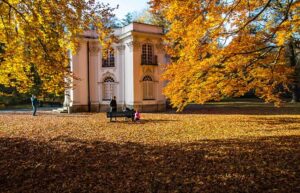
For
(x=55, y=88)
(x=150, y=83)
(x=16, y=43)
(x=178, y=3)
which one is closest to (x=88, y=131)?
(x=55, y=88)

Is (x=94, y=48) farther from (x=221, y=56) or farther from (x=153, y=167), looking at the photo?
(x=153, y=167)

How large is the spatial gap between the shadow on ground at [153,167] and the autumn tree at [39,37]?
7.41ft

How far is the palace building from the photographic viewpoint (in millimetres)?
26000

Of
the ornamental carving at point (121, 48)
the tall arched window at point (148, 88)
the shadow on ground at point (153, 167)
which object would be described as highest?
the ornamental carving at point (121, 48)

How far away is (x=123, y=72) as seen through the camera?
27.0 meters

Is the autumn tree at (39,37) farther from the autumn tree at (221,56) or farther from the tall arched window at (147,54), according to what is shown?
the tall arched window at (147,54)

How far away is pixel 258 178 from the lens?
235 inches

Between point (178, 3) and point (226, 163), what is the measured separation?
4.74m

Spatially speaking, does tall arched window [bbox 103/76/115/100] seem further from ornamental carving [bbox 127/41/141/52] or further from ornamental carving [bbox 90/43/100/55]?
ornamental carving [bbox 127/41/141/52]

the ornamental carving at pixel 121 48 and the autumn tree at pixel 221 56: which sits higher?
the ornamental carving at pixel 121 48

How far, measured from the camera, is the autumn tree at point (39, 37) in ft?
27.7

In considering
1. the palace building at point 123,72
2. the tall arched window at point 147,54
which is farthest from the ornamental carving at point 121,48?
the tall arched window at point 147,54

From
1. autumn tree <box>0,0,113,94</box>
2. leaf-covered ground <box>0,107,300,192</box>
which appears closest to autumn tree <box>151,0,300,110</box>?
leaf-covered ground <box>0,107,300,192</box>

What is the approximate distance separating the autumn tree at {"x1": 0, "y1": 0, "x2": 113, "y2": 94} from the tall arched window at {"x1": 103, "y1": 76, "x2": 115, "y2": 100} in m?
17.9
